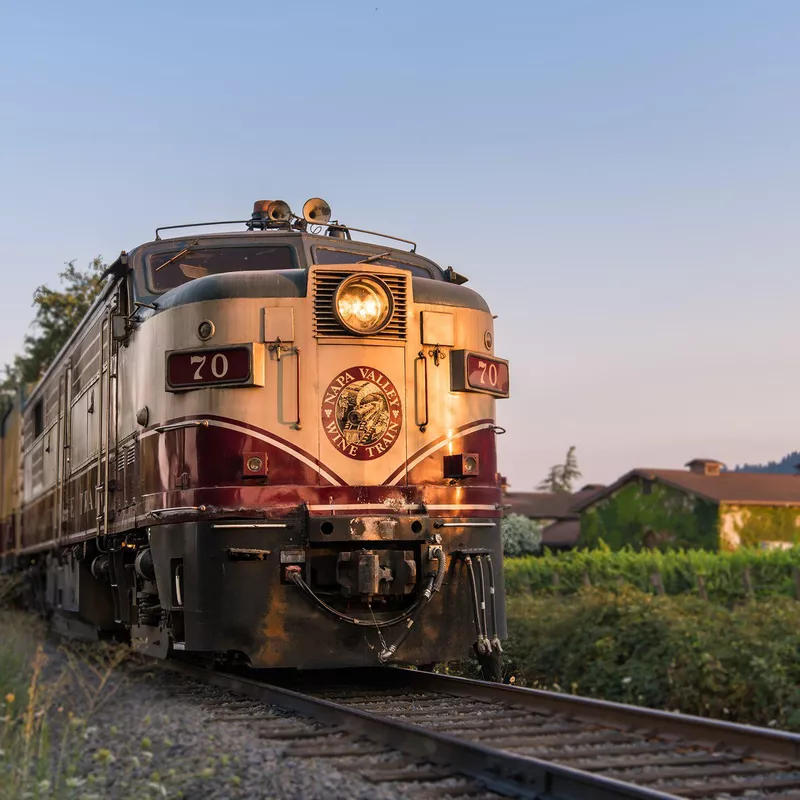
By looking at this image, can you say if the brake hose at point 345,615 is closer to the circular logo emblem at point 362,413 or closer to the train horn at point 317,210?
the circular logo emblem at point 362,413

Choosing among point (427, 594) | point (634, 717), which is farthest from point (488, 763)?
point (427, 594)

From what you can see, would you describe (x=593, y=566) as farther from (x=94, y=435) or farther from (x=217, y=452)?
(x=217, y=452)

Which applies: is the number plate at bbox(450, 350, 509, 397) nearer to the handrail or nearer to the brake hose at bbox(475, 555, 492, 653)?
the brake hose at bbox(475, 555, 492, 653)

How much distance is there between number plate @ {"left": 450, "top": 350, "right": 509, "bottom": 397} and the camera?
26.8 feet

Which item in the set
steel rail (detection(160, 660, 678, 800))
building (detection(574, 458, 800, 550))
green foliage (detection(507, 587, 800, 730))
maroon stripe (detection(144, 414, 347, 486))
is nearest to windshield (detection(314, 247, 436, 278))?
maroon stripe (detection(144, 414, 347, 486))

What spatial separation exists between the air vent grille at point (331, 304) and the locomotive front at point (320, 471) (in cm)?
1

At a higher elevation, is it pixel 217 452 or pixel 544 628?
pixel 217 452

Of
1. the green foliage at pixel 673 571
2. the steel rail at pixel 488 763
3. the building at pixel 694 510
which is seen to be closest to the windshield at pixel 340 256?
the steel rail at pixel 488 763

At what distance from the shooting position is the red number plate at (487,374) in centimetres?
825

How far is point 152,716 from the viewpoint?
6.69 metres

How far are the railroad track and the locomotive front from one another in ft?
1.75

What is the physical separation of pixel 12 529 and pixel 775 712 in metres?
13.6

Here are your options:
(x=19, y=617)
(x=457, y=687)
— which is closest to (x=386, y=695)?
(x=457, y=687)

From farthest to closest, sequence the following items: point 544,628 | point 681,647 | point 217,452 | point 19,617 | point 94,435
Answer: point 19,617 < point 544,628 < point 681,647 < point 94,435 < point 217,452
